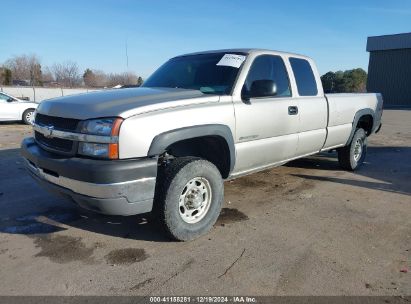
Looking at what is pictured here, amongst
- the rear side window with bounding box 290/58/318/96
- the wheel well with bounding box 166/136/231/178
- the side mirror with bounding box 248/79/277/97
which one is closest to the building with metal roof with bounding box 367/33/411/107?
the rear side window with bounding box 290/58/318/96

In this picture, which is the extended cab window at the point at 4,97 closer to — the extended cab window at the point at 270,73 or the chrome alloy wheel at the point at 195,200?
the extended cab window at the point at 270,73

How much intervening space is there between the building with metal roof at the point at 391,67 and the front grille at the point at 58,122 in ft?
131

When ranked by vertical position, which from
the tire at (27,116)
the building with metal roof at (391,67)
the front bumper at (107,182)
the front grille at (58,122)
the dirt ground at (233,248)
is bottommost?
the dirt ground at (233,248)

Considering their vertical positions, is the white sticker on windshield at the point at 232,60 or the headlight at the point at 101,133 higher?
the white sticker on windshield at the point at 232,60

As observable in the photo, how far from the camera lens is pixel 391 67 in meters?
39.2

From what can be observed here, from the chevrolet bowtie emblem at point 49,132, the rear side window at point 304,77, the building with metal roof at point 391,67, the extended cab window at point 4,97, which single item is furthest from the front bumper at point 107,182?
the building with metal roof at point 391,67

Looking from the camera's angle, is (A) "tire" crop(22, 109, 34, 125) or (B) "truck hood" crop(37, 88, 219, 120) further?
(A) "tire" crop(22, 109, 34, 125)

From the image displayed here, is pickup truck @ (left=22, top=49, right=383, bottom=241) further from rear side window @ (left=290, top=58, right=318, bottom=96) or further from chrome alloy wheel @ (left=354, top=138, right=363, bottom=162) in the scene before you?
chrome alloy wheel @ (left=354, top=138, right=363, bottom=162)

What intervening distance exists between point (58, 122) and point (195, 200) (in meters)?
1.53

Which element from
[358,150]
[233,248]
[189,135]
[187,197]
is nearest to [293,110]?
[189,135]

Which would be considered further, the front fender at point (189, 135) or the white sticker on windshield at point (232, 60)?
the white sticker on windshield at point (232, 60)

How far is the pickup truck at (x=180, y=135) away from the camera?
3320mm

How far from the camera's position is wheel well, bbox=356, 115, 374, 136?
7180mm

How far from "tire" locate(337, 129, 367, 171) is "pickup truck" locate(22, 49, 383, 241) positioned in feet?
4.61
